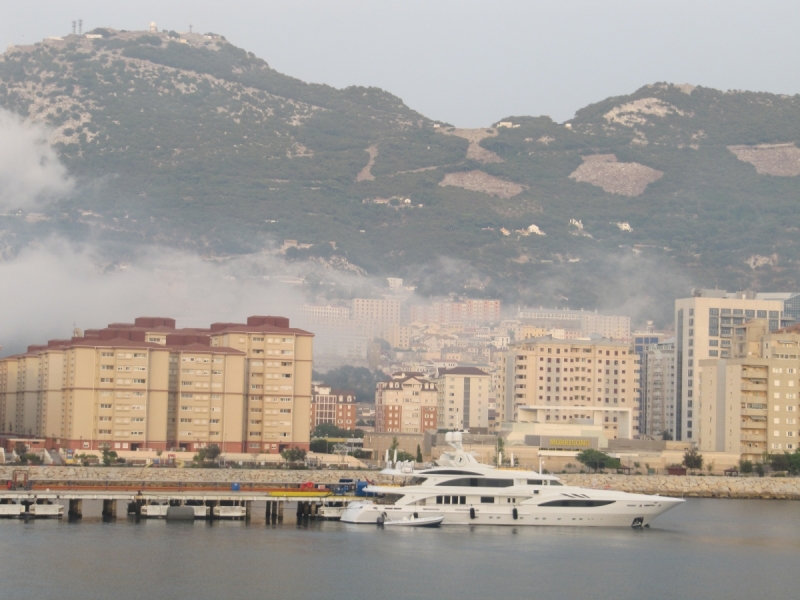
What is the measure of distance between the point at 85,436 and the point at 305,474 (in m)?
16.4

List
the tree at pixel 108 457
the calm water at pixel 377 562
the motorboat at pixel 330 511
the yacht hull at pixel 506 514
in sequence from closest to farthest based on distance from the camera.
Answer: the calm water at pixel 377 562 → the yacht hull at pixel 506 514 → the motorboat at pixel 330 511 → the tree at pixel 108 457

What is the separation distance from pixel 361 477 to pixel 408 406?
231ft

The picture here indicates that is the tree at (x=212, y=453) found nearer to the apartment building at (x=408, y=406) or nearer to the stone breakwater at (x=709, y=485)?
the stone breakwater at (x=709, y=485)

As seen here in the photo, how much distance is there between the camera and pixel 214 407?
4134 inches

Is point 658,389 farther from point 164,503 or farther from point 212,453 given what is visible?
point 164,503

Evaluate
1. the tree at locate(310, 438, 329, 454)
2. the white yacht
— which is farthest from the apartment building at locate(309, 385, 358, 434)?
the white yacht

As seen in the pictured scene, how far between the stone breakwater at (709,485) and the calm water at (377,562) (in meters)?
25.0

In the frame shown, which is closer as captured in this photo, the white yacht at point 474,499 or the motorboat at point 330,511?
the white yacht at point 474,499

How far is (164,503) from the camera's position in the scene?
68125mm

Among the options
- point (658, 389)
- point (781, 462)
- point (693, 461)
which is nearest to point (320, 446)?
point (693, 461)

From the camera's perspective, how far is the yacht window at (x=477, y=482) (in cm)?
6569

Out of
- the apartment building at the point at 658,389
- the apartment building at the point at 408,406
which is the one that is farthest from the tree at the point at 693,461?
the apartment building at the point at 408,406

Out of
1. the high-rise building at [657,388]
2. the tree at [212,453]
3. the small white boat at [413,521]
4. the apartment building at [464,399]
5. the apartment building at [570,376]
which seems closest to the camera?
the small white boat at [413,521]

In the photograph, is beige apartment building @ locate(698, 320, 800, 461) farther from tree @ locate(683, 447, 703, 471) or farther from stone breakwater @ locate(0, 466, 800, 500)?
stone breakwater @ locate(0, 466, 800, 500)
